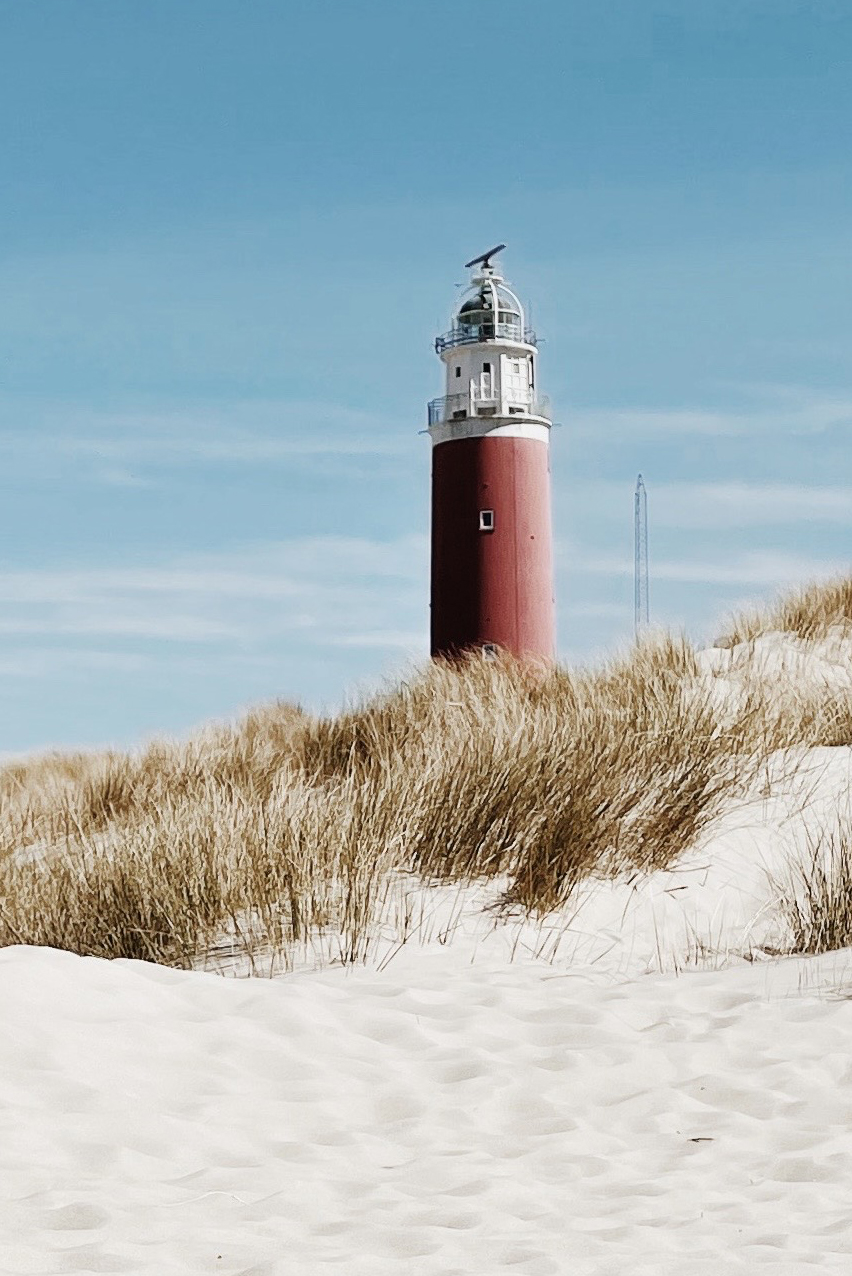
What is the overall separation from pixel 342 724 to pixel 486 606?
10.2m

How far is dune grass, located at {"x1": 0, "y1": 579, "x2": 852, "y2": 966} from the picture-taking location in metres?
6.05

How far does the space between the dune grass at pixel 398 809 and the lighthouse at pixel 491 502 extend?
32.2 feet

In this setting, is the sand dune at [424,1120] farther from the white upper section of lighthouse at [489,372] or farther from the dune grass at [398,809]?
the white upper section of lighthouse at [489,372]

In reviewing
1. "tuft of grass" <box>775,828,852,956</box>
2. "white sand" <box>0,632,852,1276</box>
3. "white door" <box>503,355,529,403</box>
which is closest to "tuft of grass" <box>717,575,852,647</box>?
"tuft of grass" <box>775,828,852,956</box>

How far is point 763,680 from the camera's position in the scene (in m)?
10.3

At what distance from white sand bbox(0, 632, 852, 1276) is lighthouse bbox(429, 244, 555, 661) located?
1497 centimetres

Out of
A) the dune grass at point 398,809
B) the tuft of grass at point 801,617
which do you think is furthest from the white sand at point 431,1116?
the tuft of grass at point 801,617

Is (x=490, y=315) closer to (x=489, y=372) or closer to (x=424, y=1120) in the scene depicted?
(x=489, y=372)

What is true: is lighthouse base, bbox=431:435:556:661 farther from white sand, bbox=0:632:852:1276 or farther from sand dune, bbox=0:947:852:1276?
sand dune, bbox=0:947:852:1276

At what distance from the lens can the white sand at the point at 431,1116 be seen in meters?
3.21

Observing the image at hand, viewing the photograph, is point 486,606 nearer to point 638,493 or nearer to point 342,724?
point 638,493

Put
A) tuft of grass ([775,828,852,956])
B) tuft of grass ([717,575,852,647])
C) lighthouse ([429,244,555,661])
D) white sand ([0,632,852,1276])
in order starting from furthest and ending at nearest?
lighthouse ([429,244,555,661]), tuft of grass ([717,575,852,647]), tuft of grass ([775,828,852,956]), white sand ([0,632,852,1276])

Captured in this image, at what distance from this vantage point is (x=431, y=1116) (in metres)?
4.16

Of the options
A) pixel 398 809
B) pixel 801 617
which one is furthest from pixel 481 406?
pixel 398 809
